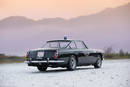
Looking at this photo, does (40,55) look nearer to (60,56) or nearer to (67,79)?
(60,56)

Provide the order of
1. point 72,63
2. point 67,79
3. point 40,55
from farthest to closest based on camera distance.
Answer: point 72,63 < point 40,55 < point 67,79

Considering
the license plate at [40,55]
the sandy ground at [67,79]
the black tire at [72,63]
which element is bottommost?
the sandy ground at [67,79]

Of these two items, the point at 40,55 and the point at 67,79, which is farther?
the point at 40,55

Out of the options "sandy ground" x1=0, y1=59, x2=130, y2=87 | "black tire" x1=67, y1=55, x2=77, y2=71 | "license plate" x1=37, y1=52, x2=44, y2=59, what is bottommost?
"sandy ground" x1=0, y1=59, x2=130, y2=87

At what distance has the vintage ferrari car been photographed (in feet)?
59.7

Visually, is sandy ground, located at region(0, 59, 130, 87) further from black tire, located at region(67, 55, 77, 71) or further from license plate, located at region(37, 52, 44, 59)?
black tire, located at region(67, 55, 77, 71)

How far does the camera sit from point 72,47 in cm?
1961

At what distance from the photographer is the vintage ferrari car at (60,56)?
18188mm

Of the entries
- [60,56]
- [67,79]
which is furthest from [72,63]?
[67,79]

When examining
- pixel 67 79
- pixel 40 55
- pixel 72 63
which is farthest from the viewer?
pixel 72 63

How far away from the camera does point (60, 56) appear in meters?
18.4

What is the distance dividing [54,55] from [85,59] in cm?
256

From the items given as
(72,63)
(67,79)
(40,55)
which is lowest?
(67,79)

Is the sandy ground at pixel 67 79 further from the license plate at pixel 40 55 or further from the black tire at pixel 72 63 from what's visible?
the black tire at pixel 72 63
